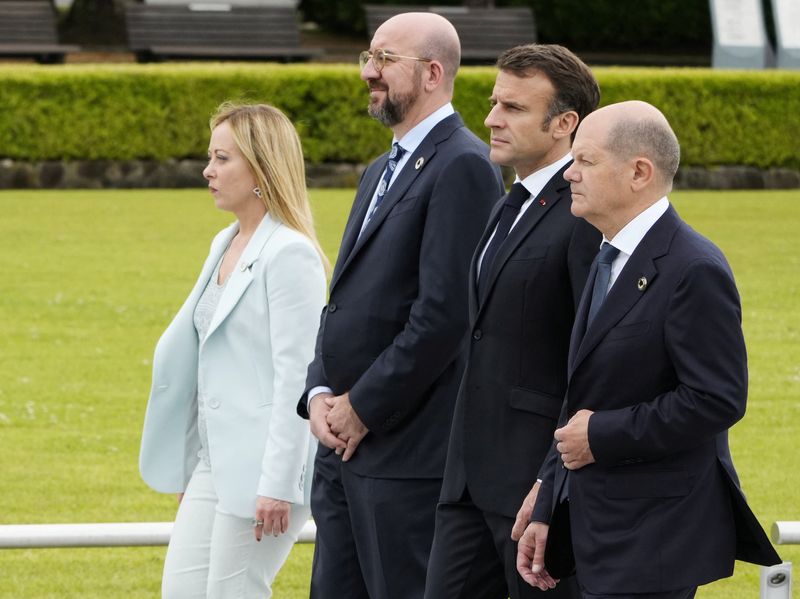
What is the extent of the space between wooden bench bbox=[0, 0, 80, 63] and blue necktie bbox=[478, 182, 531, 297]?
77.5ft

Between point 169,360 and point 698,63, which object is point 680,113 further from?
point 169,360

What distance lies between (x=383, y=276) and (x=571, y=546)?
1.05 m

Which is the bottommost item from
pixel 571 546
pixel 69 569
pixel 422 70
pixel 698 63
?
pixel 698 63

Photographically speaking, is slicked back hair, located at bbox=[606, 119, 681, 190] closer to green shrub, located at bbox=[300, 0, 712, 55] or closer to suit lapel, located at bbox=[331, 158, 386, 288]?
suit lapel, located at bbox=[331, 158, 386, 288]

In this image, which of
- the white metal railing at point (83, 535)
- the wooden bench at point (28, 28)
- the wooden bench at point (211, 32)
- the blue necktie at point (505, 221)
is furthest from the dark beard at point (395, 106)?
the wooden bench at point (28, 28)

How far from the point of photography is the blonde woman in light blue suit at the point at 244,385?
4.31 m

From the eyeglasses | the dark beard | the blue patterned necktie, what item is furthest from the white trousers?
the eyeglasses

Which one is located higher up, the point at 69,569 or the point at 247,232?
the point at 247,232

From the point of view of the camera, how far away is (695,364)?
129 inches

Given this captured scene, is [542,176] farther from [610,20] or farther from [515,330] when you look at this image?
[610,20]

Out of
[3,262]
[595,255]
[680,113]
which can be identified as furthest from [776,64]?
[595,255]

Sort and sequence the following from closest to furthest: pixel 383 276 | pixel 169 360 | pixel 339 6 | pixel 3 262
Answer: pixel 383 276 < pixel 169 360 < pixel 3 262 < pixel 339 6

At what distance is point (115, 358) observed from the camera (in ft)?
35.0

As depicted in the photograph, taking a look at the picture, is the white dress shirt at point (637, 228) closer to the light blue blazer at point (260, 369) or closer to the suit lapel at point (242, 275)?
the light blue blazer at point (260, 369)
